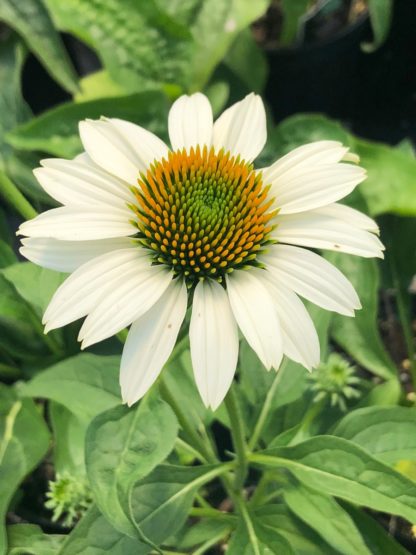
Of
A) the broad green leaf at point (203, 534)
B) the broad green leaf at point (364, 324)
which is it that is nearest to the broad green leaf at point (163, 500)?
the broad green leaf at point (203, 534)

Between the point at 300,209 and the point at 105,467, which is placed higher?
the point at 300,209

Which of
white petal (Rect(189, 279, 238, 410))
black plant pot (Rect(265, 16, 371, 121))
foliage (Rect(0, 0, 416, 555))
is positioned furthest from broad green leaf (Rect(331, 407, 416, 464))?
black plant pot (Rect(265, 16, 371, 121))

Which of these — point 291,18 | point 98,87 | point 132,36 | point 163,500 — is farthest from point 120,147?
point 291,18

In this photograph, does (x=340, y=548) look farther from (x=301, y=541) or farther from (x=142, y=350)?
(x=142, y=350)

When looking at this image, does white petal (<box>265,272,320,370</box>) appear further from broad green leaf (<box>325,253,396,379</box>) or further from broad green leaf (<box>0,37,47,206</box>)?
broad green leaf (<box>0,37,47,206</box>)

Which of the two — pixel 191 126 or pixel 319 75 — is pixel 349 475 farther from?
pixel 319 75

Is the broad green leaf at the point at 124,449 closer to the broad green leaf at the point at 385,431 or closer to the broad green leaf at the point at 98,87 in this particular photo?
the broad green leaf at the point at 385,431

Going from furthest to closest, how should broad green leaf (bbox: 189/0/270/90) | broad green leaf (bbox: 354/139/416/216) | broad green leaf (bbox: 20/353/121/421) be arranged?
1. broad green leaf (bbox: 189/0/270/90)
2. broad green leaf (bbox: 354/139/416/216)
3. broad green leaf (bbox: 20/353/121/421)

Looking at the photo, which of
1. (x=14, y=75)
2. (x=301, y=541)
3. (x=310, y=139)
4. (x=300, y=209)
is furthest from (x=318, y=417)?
(x=14, y=75)
